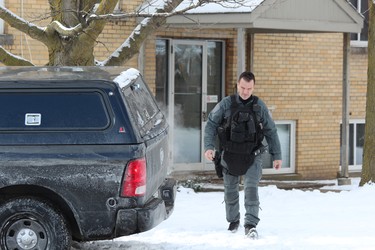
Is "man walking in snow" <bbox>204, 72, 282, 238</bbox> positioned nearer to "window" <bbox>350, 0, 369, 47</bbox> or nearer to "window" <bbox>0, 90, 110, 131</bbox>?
"window" <bbox>0, 90, 110, 131</bbox>

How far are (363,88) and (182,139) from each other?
4081 millimetres

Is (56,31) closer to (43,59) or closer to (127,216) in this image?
(43,59)

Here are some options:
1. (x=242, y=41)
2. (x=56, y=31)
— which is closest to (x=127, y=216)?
(x=56, y=31)

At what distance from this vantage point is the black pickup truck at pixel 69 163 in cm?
662

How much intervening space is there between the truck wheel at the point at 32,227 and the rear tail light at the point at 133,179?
61cm

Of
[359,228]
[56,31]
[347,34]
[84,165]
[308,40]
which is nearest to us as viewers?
[84,165]

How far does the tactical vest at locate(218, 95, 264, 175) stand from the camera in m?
7.95

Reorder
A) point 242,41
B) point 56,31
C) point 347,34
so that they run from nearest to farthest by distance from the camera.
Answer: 1. point 56,31
2. point 242,41
3. point 347,34

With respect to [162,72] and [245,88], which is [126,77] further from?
[162,72]

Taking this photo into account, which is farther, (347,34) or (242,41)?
(347,34)

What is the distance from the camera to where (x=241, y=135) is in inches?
313

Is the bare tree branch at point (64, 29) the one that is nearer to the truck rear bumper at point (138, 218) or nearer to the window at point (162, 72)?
the truck rear bumper at point (138, 218)

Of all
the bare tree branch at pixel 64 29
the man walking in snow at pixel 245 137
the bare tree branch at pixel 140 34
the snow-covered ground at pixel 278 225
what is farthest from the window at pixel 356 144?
the man walking in snow at pixel 245 137

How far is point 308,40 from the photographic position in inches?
600
